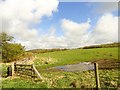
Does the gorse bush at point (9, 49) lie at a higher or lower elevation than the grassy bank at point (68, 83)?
higher

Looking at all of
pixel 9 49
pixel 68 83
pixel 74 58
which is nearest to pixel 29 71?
pixel 68 83

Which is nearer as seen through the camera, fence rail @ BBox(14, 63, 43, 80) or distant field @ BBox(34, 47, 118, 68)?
fence rail @ BBox(14, 63, 43, 80)

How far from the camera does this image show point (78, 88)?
15.2 metres

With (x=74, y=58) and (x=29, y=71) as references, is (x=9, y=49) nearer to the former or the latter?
(x=74, y=58)

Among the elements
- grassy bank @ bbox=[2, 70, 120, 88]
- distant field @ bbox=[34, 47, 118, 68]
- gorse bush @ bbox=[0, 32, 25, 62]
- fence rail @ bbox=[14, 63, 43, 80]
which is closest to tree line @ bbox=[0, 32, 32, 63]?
gorse bush @ bbox=[0, 32, 25, 62]

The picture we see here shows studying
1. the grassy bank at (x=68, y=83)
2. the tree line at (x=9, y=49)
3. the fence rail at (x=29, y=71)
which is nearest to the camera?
the grassy bank at (x=68, y=83)

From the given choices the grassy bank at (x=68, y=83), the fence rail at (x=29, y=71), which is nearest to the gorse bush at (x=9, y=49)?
the fence rail at (x=29, y=71)

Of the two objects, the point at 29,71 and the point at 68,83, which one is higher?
the point at 29,71

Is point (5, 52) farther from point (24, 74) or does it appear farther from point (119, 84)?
point (119, 84)

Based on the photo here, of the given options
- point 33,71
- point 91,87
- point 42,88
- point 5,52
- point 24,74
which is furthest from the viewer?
point 5,52

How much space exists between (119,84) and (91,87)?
201 centimetres

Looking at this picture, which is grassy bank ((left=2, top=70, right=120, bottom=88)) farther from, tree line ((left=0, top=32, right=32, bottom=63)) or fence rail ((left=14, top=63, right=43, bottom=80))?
tree line ((left=0, top=32, right=32, bottom=63))

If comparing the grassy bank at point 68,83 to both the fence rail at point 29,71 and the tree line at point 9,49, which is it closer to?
the fence rail at point 29,71

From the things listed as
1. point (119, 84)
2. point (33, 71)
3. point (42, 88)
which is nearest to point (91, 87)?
point (119, 84)
